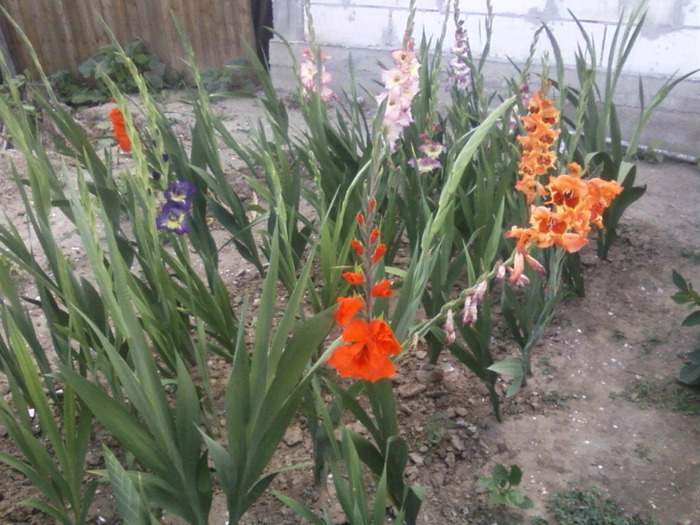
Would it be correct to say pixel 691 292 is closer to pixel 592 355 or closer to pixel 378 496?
pixel 592 355

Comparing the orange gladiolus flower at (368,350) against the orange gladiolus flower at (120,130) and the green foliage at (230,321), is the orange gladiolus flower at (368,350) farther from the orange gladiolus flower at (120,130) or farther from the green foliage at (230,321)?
the orange gladiolus flower at (120,130)

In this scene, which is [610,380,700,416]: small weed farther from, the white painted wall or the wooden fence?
the wooden fence

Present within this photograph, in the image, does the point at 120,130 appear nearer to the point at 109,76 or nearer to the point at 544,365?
the point at 544,365

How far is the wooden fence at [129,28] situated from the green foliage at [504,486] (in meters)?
4.34

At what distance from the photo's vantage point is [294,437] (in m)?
1.58

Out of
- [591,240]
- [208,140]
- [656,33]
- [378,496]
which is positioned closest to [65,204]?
[208,140]

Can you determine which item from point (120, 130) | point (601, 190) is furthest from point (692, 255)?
point (120, 130)

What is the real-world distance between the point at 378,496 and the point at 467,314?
1.03ft

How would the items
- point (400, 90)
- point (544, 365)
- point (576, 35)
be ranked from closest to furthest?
point (544, 365) → point (400, 90) → point (576, 35)

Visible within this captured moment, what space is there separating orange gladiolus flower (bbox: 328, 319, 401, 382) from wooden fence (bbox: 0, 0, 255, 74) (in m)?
4.49

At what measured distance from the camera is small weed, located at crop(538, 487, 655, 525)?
1346 millimetres

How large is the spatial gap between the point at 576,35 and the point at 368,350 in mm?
3148

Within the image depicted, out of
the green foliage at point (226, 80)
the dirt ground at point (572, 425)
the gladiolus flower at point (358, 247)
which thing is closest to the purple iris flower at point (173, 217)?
the dirt ground at point (572, 425)

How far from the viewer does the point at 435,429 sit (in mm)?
1590
